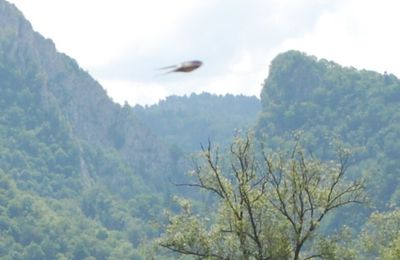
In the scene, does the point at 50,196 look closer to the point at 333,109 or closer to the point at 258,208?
the point at 333,109

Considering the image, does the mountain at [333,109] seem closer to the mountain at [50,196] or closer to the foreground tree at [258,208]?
the mountain at [50,196]

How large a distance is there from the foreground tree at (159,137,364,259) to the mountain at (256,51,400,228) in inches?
4444

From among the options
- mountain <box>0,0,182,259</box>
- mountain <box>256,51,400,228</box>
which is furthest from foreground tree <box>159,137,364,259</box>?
mountain <box>256,51,400,228</box>

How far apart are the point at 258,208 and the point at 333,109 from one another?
148 meters

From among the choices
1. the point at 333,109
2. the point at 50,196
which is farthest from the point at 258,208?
the point at 50,196

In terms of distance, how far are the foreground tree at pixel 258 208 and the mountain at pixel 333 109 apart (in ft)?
370

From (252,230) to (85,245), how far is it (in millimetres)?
119138

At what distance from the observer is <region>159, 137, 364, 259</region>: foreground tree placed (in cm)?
2973

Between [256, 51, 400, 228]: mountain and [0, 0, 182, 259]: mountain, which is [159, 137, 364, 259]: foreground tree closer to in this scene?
[0, 0, 182, 259]: mountain

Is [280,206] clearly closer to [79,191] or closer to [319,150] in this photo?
[319,150]

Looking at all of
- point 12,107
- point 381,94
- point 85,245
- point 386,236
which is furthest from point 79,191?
point 386,236

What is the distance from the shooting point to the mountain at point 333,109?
15638 cm

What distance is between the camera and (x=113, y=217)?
179m

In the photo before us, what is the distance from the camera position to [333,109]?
176 meters
